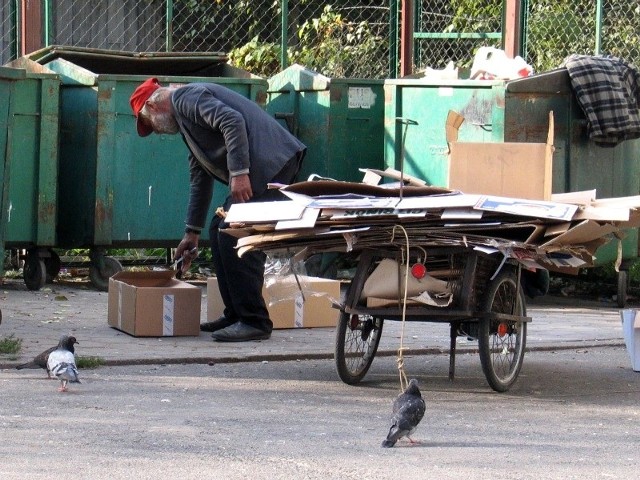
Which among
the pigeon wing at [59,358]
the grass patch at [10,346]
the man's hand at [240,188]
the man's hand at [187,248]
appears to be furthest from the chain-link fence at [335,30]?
the pigeon wing at [59,358]

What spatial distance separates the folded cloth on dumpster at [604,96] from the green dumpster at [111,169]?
2.55 metres

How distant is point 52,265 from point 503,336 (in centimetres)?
529

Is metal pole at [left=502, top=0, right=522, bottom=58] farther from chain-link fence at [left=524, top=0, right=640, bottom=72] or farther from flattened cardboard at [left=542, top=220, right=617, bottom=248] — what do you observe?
flattened cardboard at [left=542, top=220, right=617, bottom=248]

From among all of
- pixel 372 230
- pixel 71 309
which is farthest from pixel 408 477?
pixel 71 309

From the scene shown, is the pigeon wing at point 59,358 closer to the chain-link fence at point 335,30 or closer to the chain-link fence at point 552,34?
the chain-link fence at point 335,30

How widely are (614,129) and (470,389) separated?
13.0ft

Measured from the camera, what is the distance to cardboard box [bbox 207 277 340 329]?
809 cm

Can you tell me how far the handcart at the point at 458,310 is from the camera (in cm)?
592

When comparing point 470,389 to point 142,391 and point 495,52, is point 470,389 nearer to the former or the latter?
point 142,391

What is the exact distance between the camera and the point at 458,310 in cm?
590

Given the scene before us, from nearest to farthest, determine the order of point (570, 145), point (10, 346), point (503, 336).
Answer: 1. point (503, 336)
2. point (10, 346)
3. point (570, 145)

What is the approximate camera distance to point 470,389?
6.28 m

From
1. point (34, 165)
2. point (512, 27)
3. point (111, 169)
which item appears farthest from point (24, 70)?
point (512, 27)

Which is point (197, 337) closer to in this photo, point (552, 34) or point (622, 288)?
point (622, 288)
